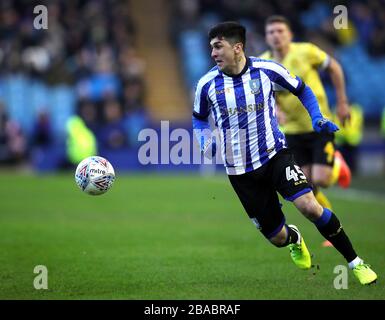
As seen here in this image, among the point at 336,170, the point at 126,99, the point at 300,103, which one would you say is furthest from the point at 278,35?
the point at 126,99

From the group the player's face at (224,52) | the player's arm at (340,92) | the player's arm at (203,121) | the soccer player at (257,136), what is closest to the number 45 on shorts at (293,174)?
the soccer player at (257,136)

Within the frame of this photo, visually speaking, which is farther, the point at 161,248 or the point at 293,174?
the point at 161,248

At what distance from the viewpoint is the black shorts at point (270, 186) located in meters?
7.28

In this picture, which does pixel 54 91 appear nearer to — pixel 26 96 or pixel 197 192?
pixel 26 96

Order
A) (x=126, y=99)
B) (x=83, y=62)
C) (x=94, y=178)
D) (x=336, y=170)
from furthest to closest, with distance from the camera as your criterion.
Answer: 1. (x=83, y=62)
2. (x=126, y=99)
3. (x=336, y=170)
4. (x=94, y=178)

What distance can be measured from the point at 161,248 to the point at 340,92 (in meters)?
2.76

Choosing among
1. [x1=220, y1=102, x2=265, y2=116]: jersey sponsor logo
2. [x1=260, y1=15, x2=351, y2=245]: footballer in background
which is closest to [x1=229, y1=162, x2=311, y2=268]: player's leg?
[x1=220, y1=102, x2=265, y2=116]: jersey sponsor logo

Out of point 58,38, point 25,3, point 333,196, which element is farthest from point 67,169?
point 333,196

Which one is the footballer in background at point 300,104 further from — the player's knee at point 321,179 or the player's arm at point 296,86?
the player's arm at point 296,86

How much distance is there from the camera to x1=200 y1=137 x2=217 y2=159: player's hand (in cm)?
742

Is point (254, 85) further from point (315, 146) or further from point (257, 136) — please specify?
point (315, 146)

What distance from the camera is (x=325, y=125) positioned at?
23.9ft
